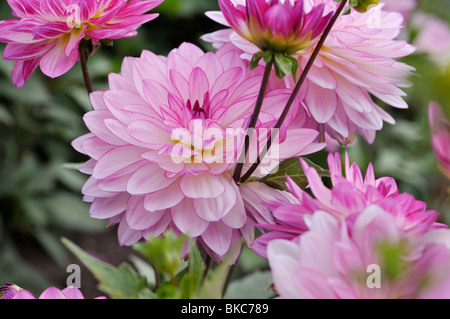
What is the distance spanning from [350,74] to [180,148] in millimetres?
127

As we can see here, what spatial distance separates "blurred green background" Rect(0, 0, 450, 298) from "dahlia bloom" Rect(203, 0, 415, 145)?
59cm

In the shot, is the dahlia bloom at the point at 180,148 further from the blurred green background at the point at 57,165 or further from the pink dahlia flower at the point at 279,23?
the blurred green background at the point at 57,165

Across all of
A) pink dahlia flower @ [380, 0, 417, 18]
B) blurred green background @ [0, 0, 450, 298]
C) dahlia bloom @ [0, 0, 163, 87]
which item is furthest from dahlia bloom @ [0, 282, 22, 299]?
pink dahlia flower @ [380, 0, 417, 18]

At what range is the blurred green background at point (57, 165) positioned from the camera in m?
1.08

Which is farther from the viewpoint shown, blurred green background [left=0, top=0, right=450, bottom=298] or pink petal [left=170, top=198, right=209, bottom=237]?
blurred green background [left=0, top=0, right=450, bottom=298]

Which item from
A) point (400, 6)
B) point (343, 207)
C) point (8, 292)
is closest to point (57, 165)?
point (400, 6)

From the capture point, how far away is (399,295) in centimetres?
24

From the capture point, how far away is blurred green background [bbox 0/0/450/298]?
42.7 inches

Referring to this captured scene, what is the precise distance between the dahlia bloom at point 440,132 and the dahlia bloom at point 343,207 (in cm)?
3

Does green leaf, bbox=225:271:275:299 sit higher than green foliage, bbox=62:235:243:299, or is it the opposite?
green foliage, bbox=62:235:243:299

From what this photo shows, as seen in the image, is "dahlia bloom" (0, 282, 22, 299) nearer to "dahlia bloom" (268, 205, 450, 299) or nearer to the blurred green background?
"dahlia bloom" (268, 205, 450, 299)

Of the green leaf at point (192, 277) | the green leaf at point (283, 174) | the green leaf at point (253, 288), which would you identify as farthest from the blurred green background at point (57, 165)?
the green leaf at point (192, 277)

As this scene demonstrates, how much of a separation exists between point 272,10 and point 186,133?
0.31 ft

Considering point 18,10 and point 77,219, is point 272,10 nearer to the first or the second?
point 18,10
